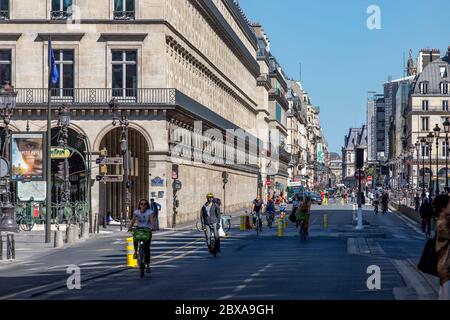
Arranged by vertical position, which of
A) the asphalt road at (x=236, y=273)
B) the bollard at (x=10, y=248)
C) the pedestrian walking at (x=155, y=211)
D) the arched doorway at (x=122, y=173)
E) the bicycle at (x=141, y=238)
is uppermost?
the arched doorway at (x=122, y=173)

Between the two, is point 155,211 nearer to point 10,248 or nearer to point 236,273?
point 10,248

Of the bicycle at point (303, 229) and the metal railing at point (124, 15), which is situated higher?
the metal railing at point (124, 15)

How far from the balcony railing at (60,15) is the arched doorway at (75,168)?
6.15 m

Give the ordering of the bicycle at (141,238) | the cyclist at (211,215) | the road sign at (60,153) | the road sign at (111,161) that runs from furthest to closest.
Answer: the road sign at (111,161) → the road sign at (60,153) → the cyclist at (211,215) → the bicycle at (141,238)

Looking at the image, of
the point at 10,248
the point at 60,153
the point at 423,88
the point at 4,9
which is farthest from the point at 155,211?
the point at 423,88

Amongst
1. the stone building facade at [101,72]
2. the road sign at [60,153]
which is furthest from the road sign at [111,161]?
the stone building facade at [101,72]

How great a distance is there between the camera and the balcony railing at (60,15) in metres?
62.8

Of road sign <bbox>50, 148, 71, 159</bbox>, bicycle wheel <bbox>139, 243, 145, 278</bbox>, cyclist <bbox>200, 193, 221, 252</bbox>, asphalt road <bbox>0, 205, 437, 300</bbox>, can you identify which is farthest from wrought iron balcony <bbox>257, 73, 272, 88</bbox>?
bicycle wheel <bbox>139, 243, 145, 278</bbox>

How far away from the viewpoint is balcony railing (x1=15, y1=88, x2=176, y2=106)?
205ft

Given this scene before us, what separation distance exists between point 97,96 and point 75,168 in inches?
202

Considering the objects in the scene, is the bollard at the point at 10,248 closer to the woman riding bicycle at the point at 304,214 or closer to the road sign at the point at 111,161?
the woman riding bicycle at the point at 304,214

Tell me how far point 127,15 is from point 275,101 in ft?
299

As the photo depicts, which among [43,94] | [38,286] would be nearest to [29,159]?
[43,94]
